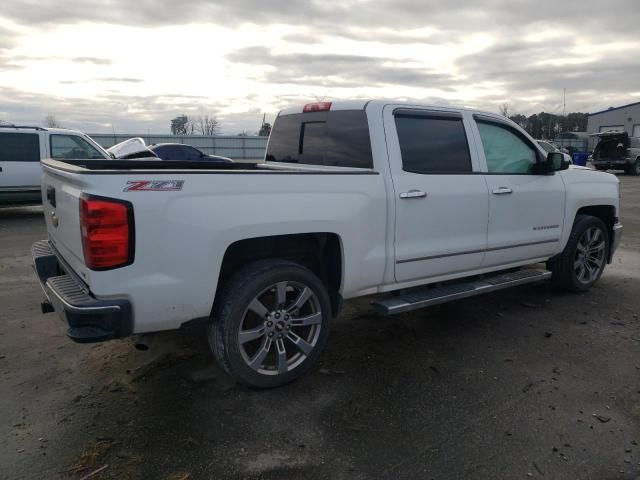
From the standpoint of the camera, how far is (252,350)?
3688mm

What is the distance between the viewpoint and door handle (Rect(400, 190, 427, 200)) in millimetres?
3883

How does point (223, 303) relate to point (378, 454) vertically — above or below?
above

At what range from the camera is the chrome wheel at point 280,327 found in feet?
11.1

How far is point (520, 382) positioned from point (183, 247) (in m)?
2.49

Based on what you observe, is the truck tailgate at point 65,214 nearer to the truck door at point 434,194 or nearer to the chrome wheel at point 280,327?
the chrome wheel at point 280,327

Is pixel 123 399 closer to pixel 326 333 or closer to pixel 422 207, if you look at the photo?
pixel 326 333

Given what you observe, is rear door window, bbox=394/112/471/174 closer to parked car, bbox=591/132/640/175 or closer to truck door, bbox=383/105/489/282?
truck door, bbox=383/105/489/282

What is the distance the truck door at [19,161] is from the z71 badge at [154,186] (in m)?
9.30

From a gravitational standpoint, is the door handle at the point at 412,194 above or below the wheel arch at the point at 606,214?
above

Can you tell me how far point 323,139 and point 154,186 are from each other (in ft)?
6.18

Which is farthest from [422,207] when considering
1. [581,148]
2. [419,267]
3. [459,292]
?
[581,148]

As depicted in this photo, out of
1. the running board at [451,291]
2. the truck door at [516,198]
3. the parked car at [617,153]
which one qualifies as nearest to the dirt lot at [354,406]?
the running board at [451,291]

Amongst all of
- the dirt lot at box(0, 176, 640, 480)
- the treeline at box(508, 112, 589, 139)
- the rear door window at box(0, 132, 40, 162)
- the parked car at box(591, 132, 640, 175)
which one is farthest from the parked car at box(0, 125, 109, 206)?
the treeline at box(508, 112, 589, 139)

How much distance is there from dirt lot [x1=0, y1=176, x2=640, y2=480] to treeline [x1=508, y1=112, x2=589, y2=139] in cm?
5347
